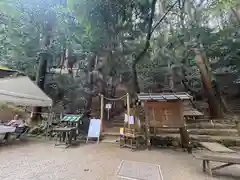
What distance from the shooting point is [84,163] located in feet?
14.7

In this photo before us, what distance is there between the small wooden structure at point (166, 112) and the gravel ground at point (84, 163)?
808 mm

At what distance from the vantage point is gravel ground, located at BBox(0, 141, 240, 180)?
366 cm

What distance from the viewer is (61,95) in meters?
10.9

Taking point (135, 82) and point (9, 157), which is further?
point (135, 82)

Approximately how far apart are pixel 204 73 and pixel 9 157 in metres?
9.02

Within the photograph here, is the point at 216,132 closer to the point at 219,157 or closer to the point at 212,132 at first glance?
the point at 212,132

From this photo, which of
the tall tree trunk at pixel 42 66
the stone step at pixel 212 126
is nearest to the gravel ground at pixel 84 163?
the stone step at pixel 212 126

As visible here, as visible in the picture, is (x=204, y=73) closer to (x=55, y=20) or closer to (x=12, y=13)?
(x=55, y=20)

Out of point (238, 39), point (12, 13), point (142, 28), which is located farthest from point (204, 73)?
point (12, 13)

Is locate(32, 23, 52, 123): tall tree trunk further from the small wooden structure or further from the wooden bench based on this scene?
the wooden bench

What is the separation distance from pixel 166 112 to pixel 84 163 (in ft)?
10.1

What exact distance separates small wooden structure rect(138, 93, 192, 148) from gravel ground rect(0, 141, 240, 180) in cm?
81

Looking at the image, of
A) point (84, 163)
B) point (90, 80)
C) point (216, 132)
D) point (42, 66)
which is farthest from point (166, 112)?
point (42, 66)

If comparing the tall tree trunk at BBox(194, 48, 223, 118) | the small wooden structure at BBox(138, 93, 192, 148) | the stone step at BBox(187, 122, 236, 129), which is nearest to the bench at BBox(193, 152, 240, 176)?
the small wooden structure at BBox(138, 93, 192, 148)
